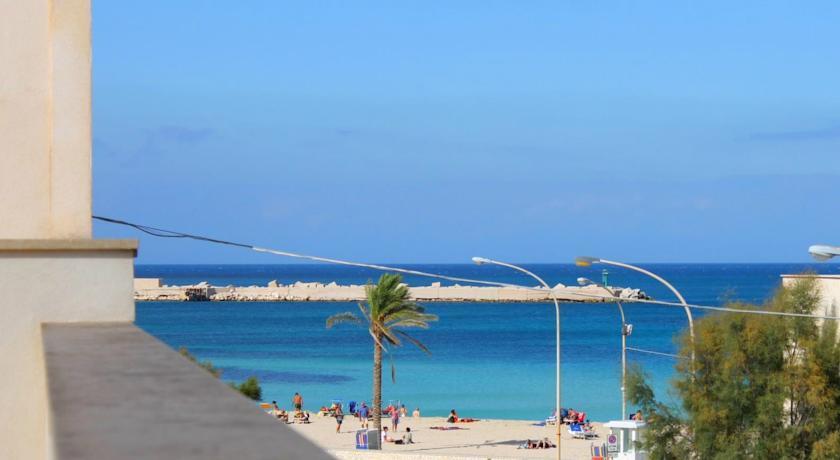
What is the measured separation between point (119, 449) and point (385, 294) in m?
42.5

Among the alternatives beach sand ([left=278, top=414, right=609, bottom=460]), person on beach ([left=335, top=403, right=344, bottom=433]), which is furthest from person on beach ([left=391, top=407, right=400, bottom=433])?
person on beach ([left=335, top=403, right=344, bottom=433])

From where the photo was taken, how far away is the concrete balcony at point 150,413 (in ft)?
6.31

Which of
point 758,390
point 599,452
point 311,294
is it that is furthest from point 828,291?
point 311,294

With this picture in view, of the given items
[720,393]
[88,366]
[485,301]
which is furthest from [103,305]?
[485,301]

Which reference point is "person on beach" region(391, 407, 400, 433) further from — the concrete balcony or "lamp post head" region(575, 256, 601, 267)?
the concrete balcony

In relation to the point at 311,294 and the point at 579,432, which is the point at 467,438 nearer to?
the point at 579,432

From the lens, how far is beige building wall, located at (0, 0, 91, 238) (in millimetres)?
5453

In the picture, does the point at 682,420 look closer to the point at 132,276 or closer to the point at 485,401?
the point at 132,276

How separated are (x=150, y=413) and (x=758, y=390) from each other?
81.0ft

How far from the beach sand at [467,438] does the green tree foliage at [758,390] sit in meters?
10.6

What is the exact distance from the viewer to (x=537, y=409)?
6359cm

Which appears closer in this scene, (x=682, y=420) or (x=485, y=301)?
(x=682, y=420)

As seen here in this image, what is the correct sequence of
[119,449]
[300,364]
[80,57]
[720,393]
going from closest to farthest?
[119,449] < [80,57] < [720,393] < [300,364]

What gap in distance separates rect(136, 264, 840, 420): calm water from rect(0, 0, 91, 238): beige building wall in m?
24.9
